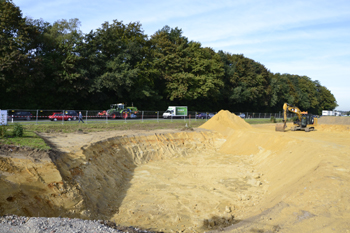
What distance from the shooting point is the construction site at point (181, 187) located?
23.1 feet

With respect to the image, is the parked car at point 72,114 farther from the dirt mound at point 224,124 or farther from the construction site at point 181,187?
the dirt mound at point 224,124

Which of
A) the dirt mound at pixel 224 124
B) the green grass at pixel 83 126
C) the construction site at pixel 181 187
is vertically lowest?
the construction site at pixel 181 187

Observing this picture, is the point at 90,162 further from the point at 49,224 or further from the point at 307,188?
the point at 307,188

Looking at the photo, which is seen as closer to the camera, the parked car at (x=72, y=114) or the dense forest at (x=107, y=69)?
the parked car at (x=72, y=114)

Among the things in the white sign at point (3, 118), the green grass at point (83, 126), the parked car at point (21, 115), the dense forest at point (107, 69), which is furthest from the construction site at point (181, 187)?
the dense forest at point (107, 69)

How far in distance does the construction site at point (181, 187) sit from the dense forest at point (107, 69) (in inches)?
785

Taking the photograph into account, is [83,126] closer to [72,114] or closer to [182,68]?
[72,114]

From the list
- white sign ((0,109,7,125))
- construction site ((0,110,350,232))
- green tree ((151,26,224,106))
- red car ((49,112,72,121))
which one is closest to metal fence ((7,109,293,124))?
red car ((49,112,72,121))

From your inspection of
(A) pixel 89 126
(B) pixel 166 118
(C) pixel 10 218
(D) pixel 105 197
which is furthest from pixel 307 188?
(B) pixel 166 118

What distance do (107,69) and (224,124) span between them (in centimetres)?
2011

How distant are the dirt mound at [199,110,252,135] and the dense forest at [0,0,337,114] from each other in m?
15.3

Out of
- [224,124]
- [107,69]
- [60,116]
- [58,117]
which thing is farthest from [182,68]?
[58,117]

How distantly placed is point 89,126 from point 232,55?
156 ft

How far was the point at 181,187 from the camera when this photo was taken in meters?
11.7
